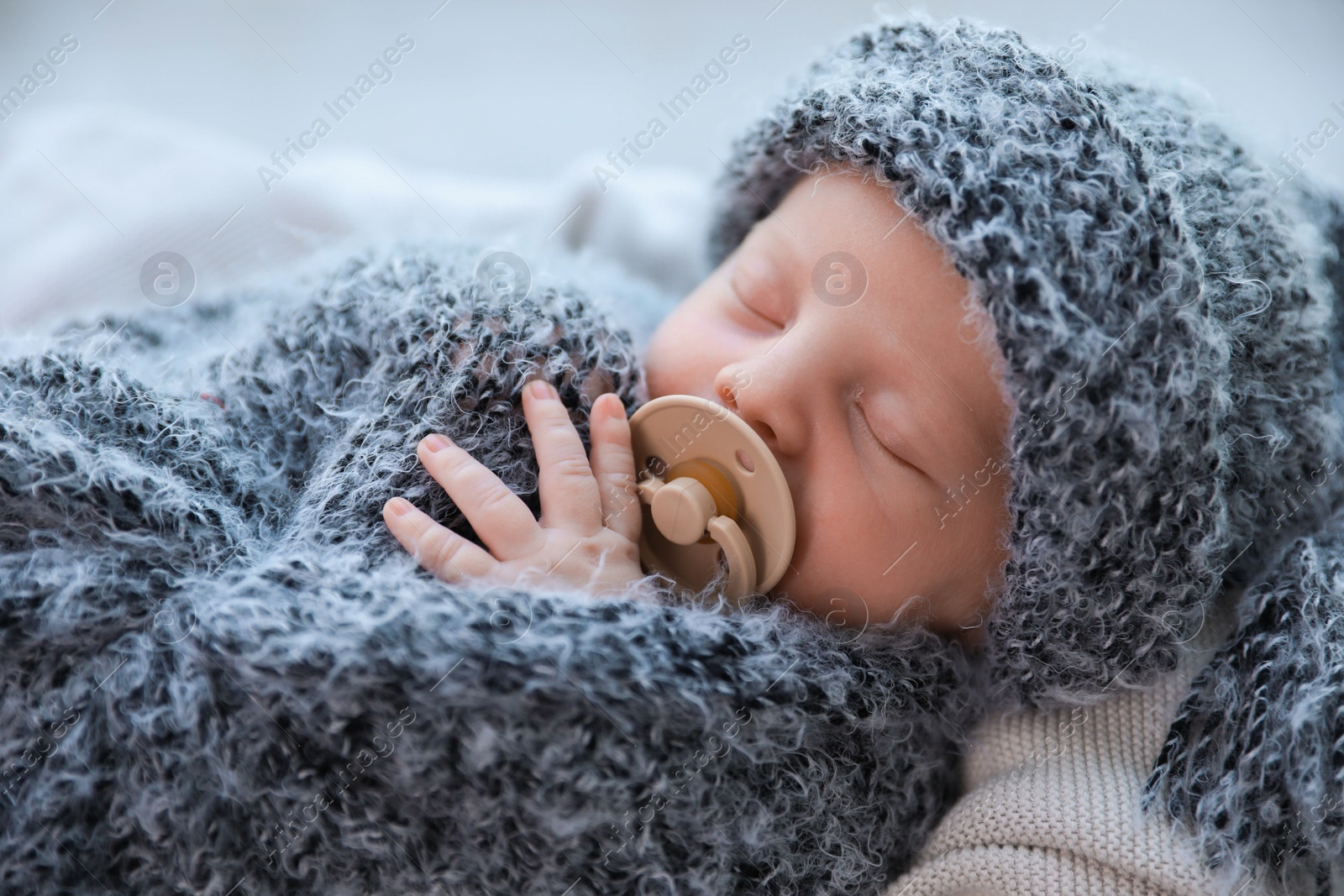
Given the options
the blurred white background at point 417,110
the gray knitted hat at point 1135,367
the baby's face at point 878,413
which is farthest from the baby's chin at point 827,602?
the blurred white background at point 417,110

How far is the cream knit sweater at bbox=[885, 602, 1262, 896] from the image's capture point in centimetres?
83

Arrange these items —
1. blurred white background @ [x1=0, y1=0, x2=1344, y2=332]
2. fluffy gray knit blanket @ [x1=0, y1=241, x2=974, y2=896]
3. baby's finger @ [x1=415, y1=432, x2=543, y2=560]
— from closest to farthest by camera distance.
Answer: fluffy gray knit blanket @ [x1=0, y1=241, x2=974, y2=896] → baby's finger @ [x1=415, y1=432, x2=543, y2=560] → blurred white background @ [x1=0, y1=0, x2=1344, y2=332]

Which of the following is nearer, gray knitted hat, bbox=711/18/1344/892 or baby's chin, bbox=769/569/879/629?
gray knitted hat, bbox=711/18/1344/892

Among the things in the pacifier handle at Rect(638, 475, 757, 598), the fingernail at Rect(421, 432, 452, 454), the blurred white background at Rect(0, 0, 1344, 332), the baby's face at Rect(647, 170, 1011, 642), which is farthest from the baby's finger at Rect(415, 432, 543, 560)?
the blurred white background at Rect(0, 0, 1344, 332)

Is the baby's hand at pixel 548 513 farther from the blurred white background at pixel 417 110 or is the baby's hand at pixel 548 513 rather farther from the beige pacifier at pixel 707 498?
the blurred white background at pixel 417 110

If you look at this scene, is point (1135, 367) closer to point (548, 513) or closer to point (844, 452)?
point (844, 452)

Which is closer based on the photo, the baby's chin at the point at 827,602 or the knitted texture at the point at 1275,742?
the knitted texture at the point at 1275,742

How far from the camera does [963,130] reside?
83 centimetres

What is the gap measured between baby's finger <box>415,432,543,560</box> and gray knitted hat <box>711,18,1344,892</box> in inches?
17.3

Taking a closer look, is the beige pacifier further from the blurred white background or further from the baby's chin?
the blurred white background

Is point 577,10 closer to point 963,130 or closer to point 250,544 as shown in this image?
point 963,130

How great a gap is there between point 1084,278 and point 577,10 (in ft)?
4.27

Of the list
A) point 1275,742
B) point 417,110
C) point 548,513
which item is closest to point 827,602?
point 548,513

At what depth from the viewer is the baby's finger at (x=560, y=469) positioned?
840 millimetres
